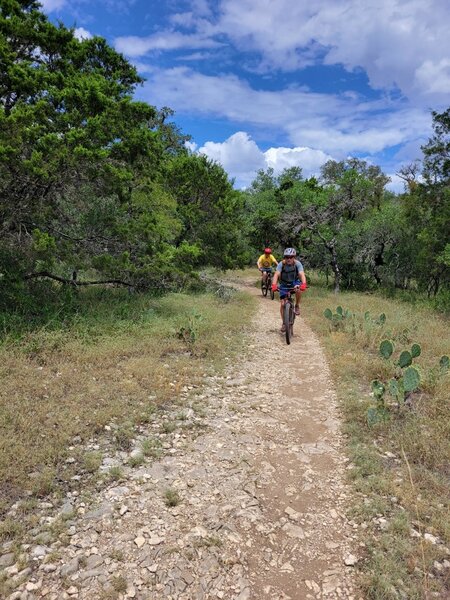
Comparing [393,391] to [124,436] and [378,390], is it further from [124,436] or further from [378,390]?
[124,436]

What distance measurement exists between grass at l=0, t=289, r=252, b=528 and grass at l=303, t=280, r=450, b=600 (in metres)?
2.35

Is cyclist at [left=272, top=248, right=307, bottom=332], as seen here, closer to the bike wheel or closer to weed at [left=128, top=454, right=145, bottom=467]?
the bike wheel

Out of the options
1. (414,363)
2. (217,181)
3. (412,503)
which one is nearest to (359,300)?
(217,181)

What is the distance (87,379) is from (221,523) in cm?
341

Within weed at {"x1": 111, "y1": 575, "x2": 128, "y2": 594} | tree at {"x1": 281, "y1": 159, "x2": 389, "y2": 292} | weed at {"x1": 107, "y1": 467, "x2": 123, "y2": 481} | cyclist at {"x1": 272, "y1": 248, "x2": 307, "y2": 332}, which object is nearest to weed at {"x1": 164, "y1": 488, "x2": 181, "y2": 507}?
weed at {"x1": 107, "y1": 467, "x2": 123, "y2": 481}

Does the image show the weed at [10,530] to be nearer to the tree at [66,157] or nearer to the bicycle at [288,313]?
the tree at [66,157]

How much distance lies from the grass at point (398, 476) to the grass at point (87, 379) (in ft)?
7.72

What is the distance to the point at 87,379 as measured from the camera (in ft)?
19.7

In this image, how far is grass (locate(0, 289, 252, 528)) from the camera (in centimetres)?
401

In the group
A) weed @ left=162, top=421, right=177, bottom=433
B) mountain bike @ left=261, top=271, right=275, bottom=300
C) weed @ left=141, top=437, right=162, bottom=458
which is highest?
mountain bike @ left=261, top=271, right=275, bottom=300

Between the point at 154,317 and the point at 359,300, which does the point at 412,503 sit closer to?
the point at 154,317

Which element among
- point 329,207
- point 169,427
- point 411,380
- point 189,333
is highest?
point 329,207

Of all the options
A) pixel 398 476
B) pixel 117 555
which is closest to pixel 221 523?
pixel 117 555

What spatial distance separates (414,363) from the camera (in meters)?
7.52
